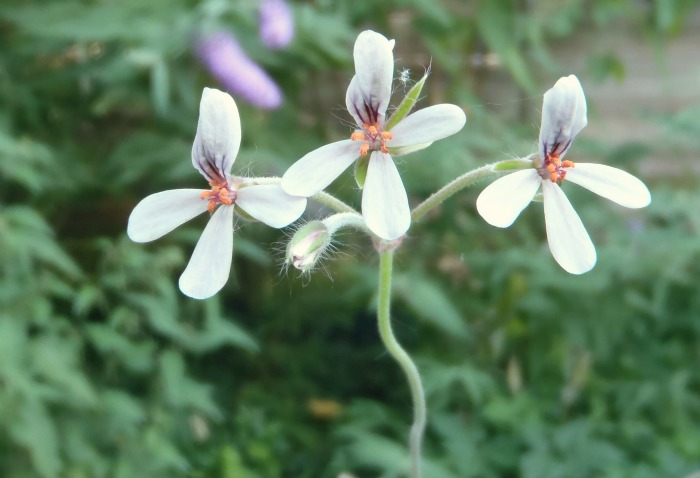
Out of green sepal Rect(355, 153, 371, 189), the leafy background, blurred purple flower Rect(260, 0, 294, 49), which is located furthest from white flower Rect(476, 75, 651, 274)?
blurred purple flower Rect(260, 0, 294, 49)

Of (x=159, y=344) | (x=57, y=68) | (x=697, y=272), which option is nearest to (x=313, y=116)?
(x=57, y=68)

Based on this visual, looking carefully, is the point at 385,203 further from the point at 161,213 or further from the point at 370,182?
the point at 161,213

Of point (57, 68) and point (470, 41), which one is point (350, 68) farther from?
point (57, 68)

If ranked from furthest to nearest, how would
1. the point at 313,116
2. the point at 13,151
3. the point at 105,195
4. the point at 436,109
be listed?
1. the point at 313,116
2. the point at 105,195
3. the point at 13,151
4. the point at 436,109

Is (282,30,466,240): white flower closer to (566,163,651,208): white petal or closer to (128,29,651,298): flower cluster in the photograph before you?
(128,29,651,298): flower cluster

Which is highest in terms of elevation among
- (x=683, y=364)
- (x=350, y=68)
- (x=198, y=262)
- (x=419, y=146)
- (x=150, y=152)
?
(x=350, y=68)

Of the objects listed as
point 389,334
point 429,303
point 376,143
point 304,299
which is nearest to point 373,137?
point 376,143

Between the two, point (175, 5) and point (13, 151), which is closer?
point (13, 151)

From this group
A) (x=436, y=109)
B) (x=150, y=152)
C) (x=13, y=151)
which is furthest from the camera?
(x=150, y=152)
